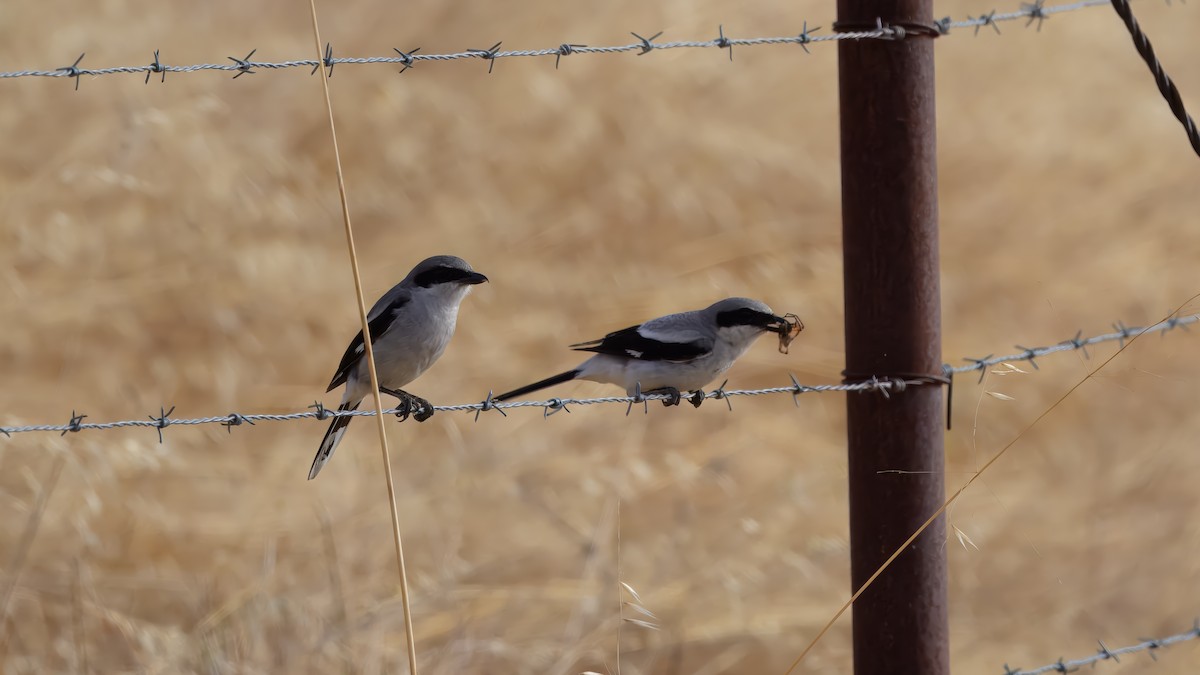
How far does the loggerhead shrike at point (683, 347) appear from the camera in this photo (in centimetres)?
374

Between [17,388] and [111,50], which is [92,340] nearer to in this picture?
[17,388]

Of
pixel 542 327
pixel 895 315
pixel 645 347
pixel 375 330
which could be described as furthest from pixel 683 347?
pixel 542 327

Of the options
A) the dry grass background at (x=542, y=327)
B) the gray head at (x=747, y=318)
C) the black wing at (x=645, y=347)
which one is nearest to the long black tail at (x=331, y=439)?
the dry grass background at (x=542, y=327)

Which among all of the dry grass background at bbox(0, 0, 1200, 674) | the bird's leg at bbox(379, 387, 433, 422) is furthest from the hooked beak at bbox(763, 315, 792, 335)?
the dry grass background at bbox(0, 0, 1200, 674)

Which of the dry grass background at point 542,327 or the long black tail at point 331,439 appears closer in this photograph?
the long black tail at point 331,439

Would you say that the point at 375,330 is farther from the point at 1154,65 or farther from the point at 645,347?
the point at 1154,65

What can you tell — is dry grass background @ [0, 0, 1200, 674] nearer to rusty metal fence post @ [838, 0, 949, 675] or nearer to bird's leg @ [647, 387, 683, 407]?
bird's leg @ [647, 387, 683, 407]

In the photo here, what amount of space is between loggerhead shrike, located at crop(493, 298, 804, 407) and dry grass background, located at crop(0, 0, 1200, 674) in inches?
37.0

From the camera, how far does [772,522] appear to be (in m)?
6.00

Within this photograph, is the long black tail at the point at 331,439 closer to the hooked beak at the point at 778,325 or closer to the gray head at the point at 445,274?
the gray head at the point at 445,274

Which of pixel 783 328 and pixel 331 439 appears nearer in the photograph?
pixel 783 328

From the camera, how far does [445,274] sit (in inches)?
148

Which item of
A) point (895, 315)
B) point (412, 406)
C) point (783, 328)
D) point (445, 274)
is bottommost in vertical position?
point (895, 315)

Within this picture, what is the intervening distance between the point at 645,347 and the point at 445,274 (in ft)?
2.07
